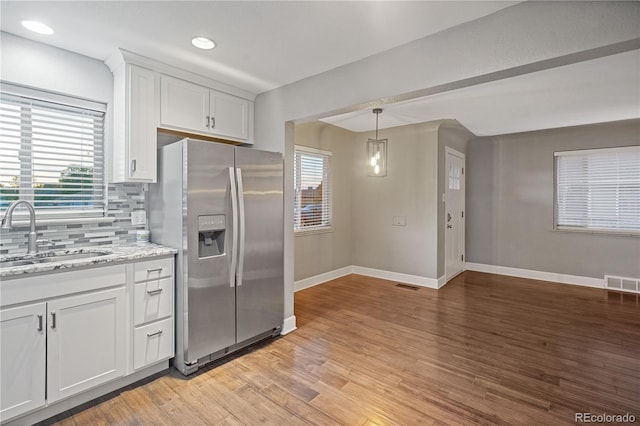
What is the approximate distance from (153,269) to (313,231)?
2658 millimetres

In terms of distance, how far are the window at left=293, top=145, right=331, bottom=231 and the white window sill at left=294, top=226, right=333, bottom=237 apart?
2cm

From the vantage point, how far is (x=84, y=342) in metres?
2.03

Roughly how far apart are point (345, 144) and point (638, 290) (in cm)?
475

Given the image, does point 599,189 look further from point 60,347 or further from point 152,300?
point 60,347

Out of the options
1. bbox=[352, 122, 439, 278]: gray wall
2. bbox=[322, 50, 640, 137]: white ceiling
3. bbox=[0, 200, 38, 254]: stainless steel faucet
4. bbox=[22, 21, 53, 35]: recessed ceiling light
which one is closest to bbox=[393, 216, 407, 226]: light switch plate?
bbox=[352, 122, 439, 278]: gray wall

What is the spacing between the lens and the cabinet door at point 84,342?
75.2 inches

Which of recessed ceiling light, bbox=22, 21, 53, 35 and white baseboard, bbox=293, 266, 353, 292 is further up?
recessed ceiling light, bbox=22, 21, 53, 35

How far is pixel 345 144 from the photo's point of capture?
5.38 metres

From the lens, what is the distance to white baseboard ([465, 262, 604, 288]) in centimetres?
488

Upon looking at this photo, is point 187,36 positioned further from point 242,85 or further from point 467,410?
point 467,410

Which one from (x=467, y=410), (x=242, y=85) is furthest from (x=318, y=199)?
(x=467, y=410)

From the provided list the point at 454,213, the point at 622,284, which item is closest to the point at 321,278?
the point at 454,213

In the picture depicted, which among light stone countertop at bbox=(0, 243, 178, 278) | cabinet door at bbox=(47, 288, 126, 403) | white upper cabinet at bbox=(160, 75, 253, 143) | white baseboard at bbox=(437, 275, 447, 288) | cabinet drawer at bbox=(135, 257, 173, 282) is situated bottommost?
white baseboard at bbox=(437, 275, 447, 288)

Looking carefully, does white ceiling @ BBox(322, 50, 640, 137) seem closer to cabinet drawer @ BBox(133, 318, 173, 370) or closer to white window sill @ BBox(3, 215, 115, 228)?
white window sill @ BBox(3, 215, 115, 228)
